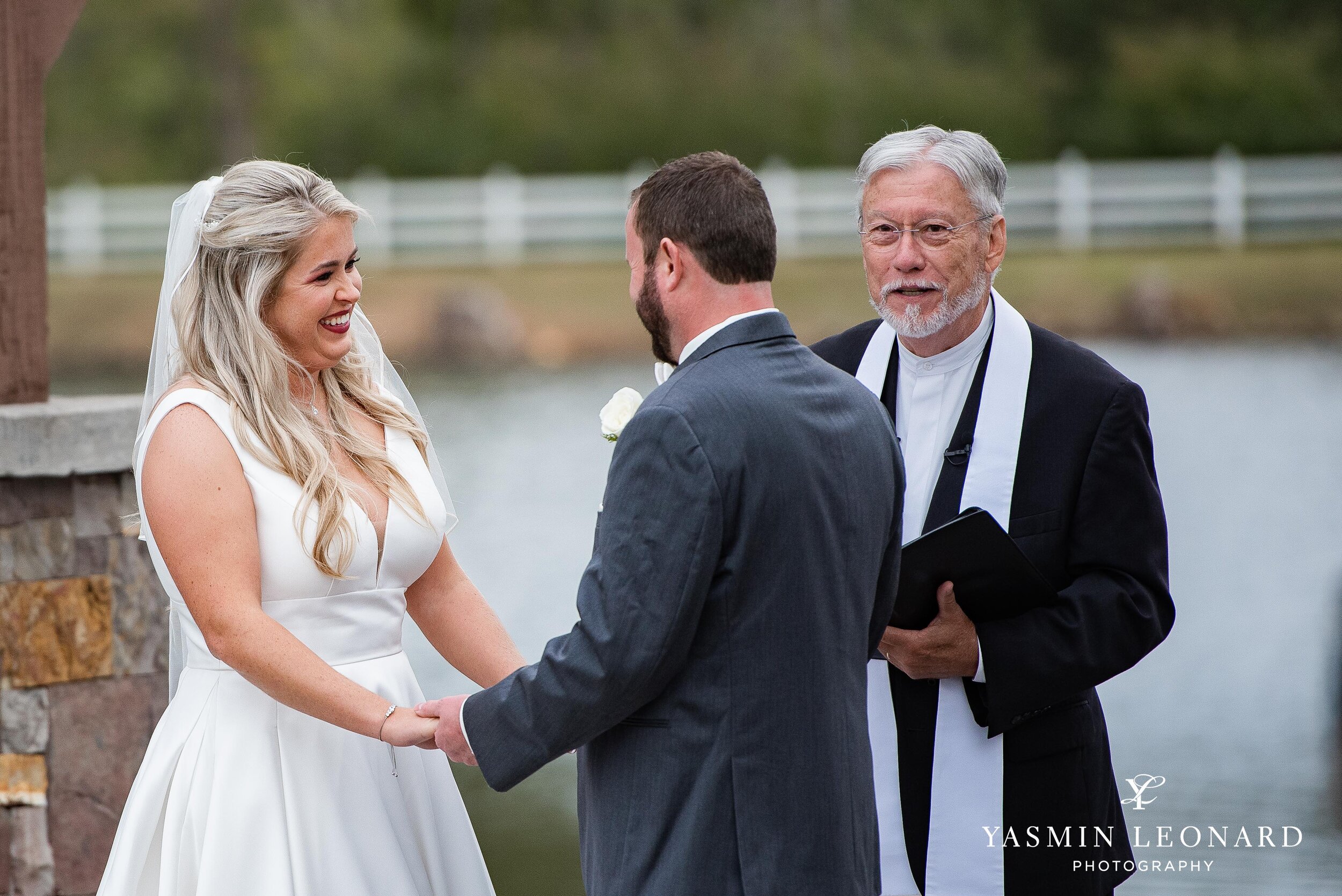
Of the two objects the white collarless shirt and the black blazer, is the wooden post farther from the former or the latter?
the black blazer

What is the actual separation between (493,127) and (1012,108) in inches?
400

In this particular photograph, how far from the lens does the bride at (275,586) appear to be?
9.21 ft

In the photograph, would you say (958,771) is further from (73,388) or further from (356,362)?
(73,388)

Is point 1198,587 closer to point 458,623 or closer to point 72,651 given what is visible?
point 458,623

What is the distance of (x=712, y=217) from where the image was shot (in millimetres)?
2445

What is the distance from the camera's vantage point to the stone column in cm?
385

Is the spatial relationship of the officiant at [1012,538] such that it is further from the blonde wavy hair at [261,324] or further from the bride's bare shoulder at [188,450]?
the bride's bare shoulder at [188,450]

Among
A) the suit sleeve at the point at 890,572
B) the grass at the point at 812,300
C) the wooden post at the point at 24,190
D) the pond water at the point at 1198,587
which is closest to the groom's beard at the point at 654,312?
the suit sleeve at the point at 890,572

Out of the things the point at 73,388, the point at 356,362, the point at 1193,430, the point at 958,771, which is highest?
the point at 73,388

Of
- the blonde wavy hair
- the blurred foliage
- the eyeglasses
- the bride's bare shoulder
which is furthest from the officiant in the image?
the blurred foliage

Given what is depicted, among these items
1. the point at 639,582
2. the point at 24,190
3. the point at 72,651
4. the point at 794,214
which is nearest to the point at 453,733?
the point at 639,582

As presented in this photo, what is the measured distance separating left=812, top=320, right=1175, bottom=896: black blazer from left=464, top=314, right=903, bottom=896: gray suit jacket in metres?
0.48

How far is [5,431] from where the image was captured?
376 cm

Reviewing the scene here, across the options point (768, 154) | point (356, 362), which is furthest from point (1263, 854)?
point (768, 154)
